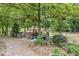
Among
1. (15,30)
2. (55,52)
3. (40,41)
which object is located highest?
(15,30)

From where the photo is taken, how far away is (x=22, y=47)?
2113 mm

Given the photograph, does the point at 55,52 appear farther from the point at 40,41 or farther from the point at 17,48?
the point at 17,48

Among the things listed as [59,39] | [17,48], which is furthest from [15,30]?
[59,39]

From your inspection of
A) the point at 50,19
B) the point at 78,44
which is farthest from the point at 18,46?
the point at 78,44

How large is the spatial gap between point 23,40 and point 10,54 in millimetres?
191

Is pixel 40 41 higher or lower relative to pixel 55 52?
higher

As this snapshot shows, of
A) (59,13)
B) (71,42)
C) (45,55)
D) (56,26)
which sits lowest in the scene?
(45,55)

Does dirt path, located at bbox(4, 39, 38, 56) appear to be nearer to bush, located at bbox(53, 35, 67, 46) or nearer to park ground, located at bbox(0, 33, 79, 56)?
park ground, located at bbox(0, 33, 79, 56)

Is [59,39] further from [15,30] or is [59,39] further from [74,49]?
[15,30]

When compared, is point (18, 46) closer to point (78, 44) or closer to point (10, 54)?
point (10, 54)

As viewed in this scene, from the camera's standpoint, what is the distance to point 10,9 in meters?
2.11

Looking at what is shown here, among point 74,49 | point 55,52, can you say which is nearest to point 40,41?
point 55,52

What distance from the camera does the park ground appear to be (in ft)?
6.88

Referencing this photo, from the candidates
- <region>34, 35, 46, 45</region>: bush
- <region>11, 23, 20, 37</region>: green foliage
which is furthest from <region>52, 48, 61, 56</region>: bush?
<region>11, 23, 20, 37</region>: green foliage
